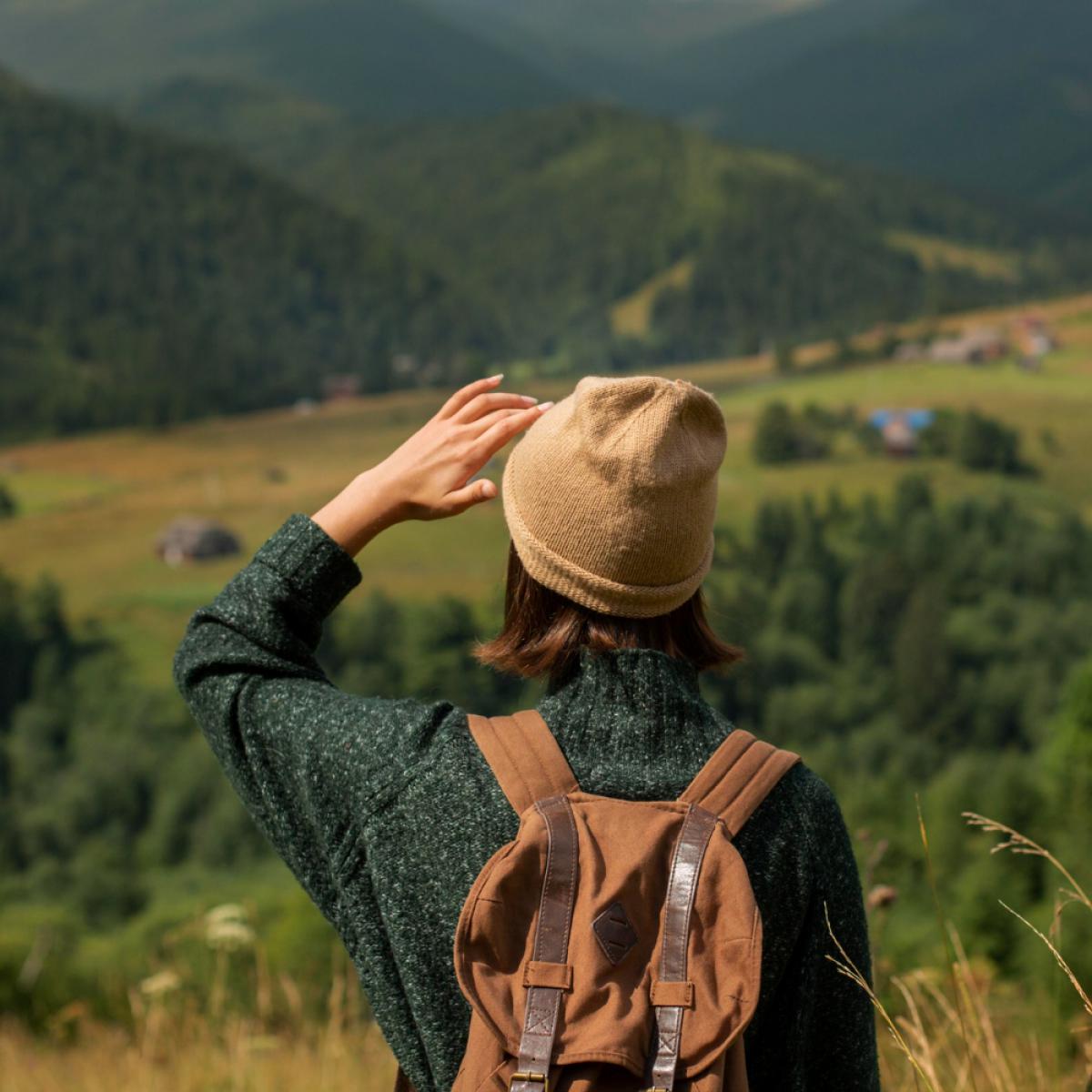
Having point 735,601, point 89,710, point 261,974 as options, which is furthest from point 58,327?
point 261,974

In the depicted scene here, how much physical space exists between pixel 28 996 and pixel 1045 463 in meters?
76.9

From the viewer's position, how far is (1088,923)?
1644 centimetres

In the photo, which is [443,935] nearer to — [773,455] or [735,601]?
[735,601]

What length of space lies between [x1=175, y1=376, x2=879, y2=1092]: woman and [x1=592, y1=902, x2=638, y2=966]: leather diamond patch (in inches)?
4.6

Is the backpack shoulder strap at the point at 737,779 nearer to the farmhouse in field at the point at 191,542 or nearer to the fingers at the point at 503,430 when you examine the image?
the fingers at the point at 503,430

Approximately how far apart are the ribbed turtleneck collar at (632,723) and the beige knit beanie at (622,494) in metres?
0.07

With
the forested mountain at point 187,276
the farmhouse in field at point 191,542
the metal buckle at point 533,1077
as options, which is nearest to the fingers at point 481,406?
the metal buckle at point 533,1077

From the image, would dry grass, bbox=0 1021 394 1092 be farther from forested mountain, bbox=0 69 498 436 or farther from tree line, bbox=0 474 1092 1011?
forested mountain, bbox=0 69 498 436

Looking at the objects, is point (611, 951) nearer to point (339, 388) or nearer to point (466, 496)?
point (466, 496)

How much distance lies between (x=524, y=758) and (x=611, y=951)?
202 millimetres

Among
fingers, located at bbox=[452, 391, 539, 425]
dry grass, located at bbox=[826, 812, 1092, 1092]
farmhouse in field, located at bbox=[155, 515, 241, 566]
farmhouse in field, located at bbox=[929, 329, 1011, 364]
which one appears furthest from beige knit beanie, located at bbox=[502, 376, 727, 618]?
farmhouse in field, located at bbox=[929, 329, 1011, 364]

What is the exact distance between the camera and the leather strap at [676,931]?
131cm

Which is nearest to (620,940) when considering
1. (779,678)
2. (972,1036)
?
(972,1036)

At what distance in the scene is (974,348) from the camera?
94.6m
